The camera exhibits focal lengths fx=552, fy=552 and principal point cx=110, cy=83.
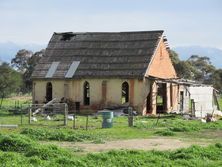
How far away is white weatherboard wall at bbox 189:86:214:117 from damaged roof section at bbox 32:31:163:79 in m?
4.26

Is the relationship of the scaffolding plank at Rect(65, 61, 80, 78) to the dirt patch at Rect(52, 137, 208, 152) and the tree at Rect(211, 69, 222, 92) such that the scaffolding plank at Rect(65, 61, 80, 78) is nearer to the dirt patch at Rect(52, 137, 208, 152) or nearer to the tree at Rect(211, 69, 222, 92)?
the dirt patch at Rect(52, 137, 208, 152)

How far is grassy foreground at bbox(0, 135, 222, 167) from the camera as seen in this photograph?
16266 mm

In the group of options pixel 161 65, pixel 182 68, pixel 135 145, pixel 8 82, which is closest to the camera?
pixel 135 145

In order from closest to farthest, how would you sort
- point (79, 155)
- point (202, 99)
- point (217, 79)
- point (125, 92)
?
point (79, 155) → point (202, 99) → point (125, 92) → point (217, 79)

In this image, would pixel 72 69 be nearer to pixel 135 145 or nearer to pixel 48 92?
pixel 48 92

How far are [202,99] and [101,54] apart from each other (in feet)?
30.4

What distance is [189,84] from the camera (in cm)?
4369

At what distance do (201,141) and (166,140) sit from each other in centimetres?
157

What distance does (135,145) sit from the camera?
22.4m

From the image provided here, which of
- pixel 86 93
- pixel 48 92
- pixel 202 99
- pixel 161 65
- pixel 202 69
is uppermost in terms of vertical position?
pixel 202 69

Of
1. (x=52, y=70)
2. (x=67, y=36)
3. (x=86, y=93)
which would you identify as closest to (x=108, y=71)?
(x=86, y=93)

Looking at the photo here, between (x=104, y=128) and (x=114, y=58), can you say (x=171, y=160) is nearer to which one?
(x=104, y=128)

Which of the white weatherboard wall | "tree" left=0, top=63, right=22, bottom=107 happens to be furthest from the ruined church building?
"tree" left=0, top=63, right=22, bottom=107

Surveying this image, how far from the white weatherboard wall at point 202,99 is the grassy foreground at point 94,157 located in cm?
2249
